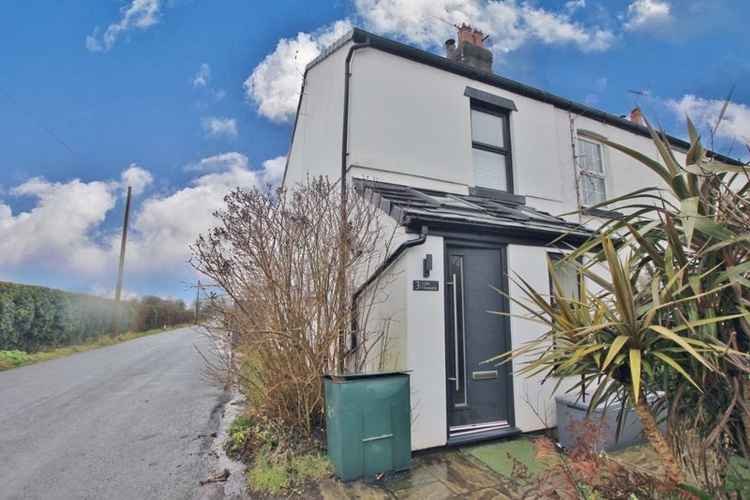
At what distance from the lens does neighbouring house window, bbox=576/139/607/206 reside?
9.73 meters

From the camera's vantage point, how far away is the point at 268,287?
5.15 meters

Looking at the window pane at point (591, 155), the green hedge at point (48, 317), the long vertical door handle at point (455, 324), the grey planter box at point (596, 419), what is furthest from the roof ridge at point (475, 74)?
the green hedge at point (48, 317)

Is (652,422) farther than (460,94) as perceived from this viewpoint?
No

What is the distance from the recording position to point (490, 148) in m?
8.49

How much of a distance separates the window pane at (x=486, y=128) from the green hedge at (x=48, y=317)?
1807cm

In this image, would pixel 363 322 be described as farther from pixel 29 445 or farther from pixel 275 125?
pixel 275 125

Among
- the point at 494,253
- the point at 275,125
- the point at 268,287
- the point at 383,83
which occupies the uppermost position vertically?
the point at 275,125

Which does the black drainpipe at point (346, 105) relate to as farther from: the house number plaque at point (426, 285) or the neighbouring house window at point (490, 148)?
the neighbouring house window at point (490, 148)

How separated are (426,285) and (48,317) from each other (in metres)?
19.5

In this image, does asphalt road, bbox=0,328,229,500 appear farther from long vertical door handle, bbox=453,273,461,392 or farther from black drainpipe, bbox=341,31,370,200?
black drainpipe, bbox=341,31,370,200

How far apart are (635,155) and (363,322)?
153 inches

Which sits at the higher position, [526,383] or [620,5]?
[620,5]

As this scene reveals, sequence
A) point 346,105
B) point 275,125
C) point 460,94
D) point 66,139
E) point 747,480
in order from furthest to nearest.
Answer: point 66,139 < point 275,125 < point 460,94 < point 346,105 < point 747,480

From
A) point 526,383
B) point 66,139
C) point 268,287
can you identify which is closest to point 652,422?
point 526,383
